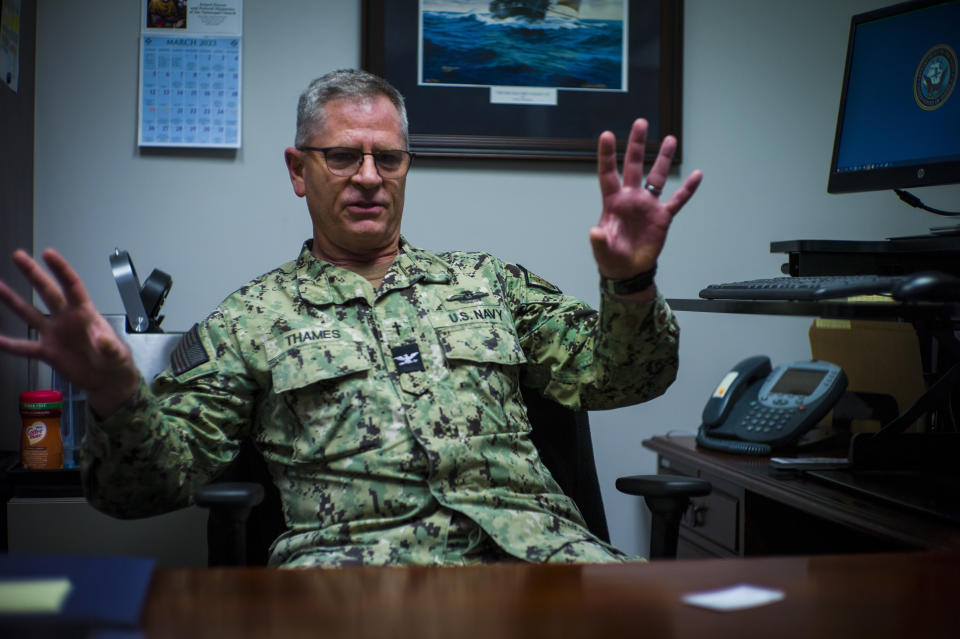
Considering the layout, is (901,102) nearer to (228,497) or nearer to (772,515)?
(772,515)

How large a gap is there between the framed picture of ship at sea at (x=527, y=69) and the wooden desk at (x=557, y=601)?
4.40ft

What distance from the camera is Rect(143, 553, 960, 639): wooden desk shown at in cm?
67

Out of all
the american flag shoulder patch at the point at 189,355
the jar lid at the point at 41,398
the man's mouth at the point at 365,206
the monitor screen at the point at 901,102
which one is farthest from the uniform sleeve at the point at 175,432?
the monitor screen at the point at 901,102

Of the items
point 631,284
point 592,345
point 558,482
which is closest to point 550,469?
point 558,482

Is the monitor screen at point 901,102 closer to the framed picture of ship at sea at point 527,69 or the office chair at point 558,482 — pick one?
the framed picture of ship at sea at point 527,69

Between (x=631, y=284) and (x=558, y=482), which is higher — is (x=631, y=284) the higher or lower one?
the higher one

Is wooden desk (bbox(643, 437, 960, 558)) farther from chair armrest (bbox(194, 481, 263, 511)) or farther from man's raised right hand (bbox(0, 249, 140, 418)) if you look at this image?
man's raised right hand (bbox(0, 249, 140, 418))

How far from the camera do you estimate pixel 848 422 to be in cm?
176

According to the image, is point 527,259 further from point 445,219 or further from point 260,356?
point 260,356

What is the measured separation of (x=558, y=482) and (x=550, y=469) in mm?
27

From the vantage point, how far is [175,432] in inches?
47.6

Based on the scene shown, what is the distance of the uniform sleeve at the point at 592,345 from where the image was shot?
47.2 inches

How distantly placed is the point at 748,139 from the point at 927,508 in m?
1.18

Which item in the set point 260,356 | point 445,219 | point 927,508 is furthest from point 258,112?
point 927,508
